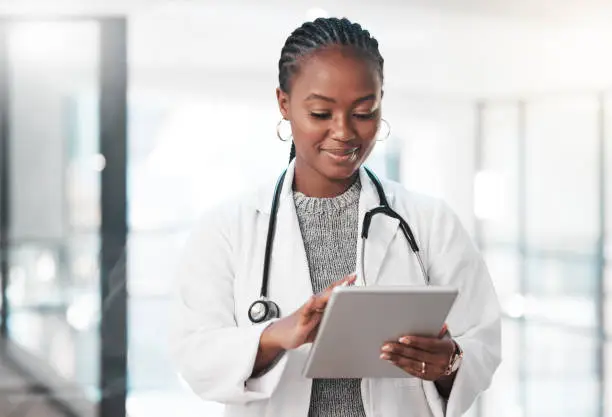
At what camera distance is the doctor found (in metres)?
1.25

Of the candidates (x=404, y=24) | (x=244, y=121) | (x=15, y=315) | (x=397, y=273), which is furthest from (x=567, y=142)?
(x=397, y=273)

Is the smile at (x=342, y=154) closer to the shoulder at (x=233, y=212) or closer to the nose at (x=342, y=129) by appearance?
the nose at (x=342, y=129)

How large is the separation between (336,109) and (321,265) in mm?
240

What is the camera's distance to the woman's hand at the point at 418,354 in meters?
1.15

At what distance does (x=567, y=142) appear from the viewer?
3879 mm

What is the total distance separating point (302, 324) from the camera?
113cm

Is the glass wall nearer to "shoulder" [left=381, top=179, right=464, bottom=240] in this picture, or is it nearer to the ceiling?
the ceiling

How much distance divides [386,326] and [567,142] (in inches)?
117

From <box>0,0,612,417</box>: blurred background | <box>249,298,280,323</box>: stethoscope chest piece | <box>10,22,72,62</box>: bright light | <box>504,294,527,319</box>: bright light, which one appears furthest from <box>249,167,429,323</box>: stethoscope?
<box>504,294,527,319</box>: bright light

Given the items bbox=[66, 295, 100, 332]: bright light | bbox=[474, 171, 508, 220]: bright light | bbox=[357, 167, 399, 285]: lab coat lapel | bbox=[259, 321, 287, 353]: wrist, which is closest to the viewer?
bbox=[259, 321, 287, 353]: wrist

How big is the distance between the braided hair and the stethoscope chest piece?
0.33m

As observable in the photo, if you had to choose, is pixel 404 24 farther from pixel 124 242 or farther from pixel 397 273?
pixel 397 273

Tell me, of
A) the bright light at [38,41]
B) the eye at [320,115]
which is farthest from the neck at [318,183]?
the bright light at [38,41]

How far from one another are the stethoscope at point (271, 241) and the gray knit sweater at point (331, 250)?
3 centimetres
